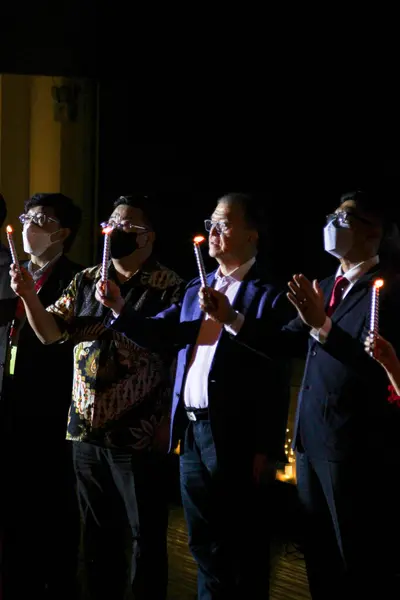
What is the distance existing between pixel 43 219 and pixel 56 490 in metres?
1.08

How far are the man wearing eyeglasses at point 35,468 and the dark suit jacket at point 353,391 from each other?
3.70 ft

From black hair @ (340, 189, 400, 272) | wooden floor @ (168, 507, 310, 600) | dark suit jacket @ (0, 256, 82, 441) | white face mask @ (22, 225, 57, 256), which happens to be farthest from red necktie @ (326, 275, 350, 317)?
wooden floor @ (168, 507, 310, 600)

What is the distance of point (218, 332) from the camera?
11.1 ft

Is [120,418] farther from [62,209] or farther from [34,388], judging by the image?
[62,209]

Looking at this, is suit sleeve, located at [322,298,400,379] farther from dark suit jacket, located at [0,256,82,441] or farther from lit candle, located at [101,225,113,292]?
dark suit jacket, located at [0,256,82,441]

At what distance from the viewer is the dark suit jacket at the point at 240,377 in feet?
10.8

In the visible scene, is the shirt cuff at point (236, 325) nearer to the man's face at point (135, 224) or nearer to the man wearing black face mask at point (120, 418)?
the man wearing black face mask at point (120, 418)

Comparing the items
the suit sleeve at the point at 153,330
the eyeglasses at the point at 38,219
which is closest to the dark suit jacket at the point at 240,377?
the suit sleeve at the point at 153,330

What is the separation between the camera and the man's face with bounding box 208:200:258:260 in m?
3.44

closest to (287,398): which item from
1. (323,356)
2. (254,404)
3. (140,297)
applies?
(254,404)

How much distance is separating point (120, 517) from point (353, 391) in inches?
42.5

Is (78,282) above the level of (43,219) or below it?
below

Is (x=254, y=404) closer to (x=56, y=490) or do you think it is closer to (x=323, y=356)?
(x=323, y=356)

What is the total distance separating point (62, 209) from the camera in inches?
157
